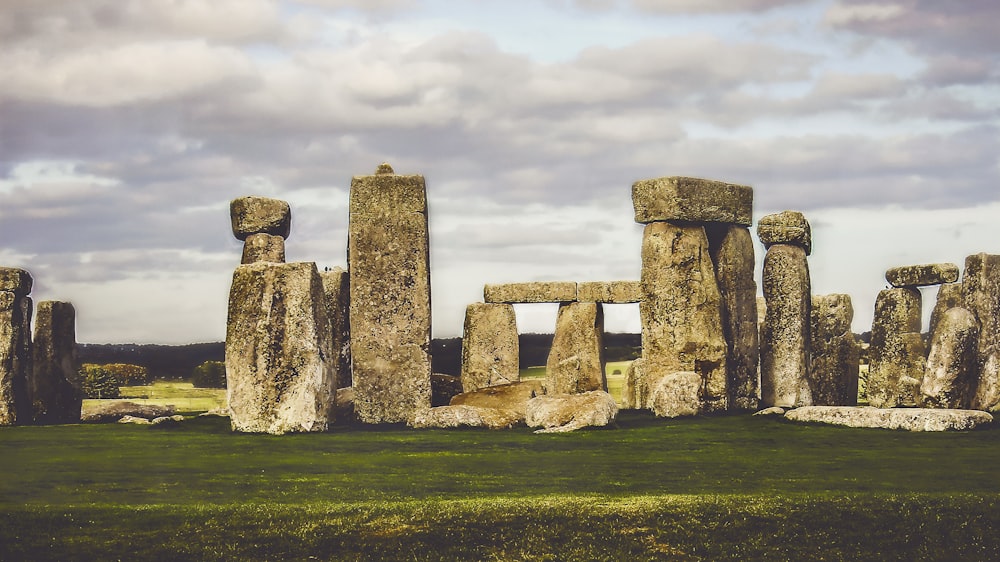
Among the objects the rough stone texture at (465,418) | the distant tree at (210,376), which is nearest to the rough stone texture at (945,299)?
the rough stone texture at (465,418)

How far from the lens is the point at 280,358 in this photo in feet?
59.7

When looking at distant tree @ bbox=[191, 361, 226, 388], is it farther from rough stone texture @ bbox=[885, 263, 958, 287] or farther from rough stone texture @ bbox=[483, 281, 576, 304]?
rough stone texture @ bbox=[885, 263, 958, 287]

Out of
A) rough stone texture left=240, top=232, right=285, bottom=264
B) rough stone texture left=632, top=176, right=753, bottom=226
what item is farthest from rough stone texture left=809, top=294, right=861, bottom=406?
rough stone texture left=240, top=232, right=285, bottom=264

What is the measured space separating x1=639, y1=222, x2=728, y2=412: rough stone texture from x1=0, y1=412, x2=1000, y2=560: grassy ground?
2.83 meters

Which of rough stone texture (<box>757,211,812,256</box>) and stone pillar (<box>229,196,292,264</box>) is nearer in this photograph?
stone pillar (<box>229,196,292,264</box>)

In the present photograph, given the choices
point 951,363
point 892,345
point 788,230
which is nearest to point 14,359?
point 788,230

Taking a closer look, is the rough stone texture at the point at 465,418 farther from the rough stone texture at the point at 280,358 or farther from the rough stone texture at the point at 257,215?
the rough stone texture at the point at 257,215

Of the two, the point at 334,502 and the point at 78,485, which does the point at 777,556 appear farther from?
the point at 78,485

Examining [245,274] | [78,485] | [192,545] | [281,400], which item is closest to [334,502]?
[192,545]

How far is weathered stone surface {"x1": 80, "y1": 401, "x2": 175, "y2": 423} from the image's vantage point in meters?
22.2

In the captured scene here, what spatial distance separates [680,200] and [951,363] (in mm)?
4971

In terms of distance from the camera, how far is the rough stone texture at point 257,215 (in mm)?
21984

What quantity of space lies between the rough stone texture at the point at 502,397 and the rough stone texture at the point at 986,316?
7.15m

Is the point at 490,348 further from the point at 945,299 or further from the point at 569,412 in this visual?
the point at 945,299
